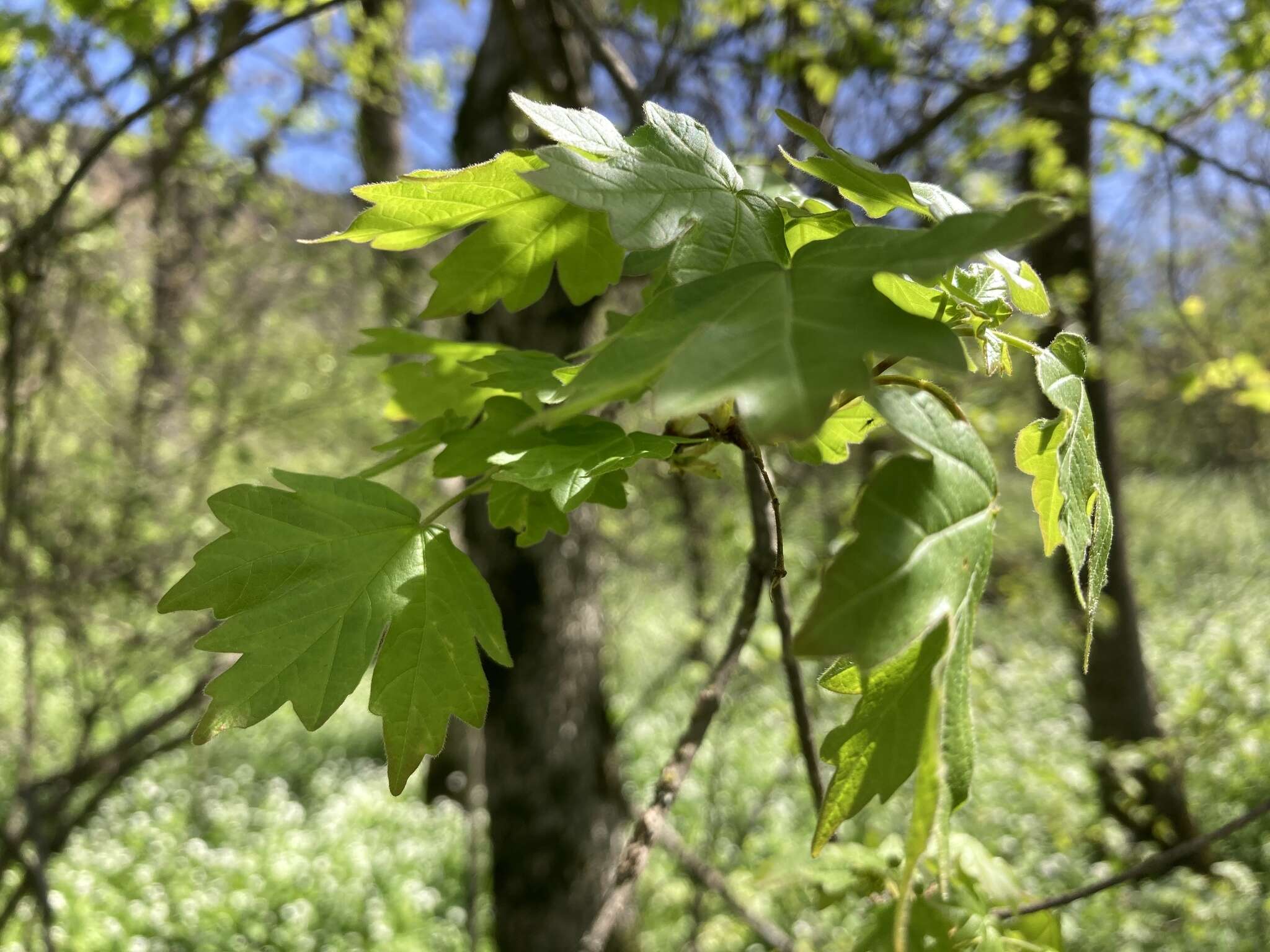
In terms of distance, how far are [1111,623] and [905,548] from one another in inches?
234

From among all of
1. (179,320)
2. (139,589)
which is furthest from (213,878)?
(179,320)

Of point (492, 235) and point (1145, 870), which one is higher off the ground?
point (492, 235)

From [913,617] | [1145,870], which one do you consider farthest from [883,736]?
[1145,870]

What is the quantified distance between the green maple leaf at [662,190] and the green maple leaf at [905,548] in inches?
8.3

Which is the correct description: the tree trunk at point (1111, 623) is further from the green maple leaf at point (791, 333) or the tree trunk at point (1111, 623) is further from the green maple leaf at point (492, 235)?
the green maple leaf at point (791, 333)

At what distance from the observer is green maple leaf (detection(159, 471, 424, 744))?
0.79 metres

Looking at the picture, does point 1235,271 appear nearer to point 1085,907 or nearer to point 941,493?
point 1085,907

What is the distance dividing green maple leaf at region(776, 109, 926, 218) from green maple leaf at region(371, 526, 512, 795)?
1.70 ft

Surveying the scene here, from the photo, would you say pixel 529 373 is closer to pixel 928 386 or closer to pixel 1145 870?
pixel 928 386

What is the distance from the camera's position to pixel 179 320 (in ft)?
Answer: 22.2

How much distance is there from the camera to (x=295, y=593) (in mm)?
828

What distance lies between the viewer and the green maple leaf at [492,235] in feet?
2.76

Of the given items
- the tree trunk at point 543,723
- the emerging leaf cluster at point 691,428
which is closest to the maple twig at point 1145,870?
the emerging leaf cluster at point 691,428

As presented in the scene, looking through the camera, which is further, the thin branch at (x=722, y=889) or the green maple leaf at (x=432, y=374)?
the thin branch at (x=722, y=889)
